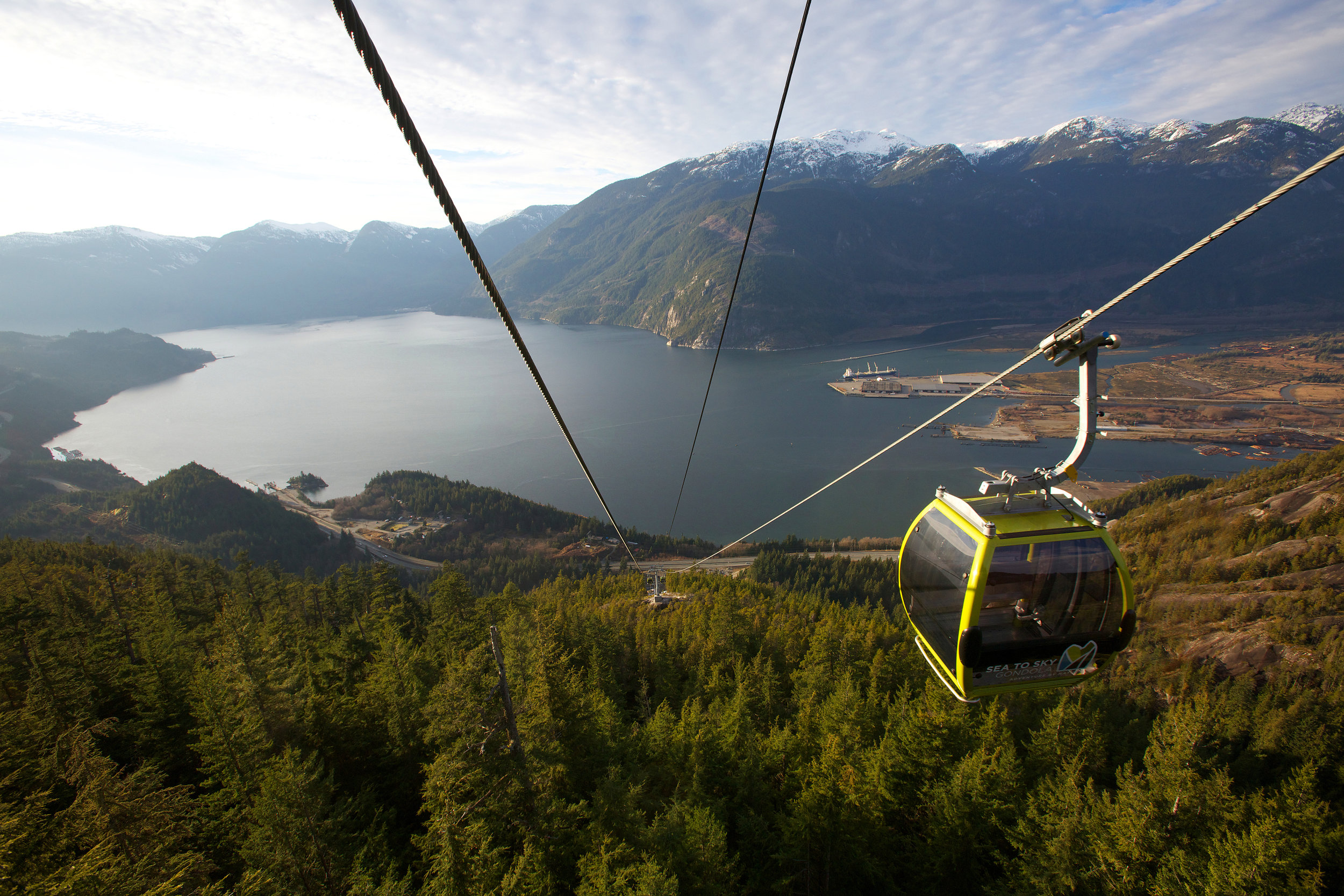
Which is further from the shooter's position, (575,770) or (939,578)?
(575,770)

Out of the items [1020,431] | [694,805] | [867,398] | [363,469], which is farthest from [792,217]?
[694,805]

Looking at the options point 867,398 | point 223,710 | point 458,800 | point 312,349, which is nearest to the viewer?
point 458,800

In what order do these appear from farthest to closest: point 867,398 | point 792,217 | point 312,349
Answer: point 792,217, point 312,349, point 867,398

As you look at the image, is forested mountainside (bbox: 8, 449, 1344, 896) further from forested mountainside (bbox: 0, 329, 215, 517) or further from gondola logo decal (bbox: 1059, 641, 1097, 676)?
forested mountainside (bbox: 0, 329, 215, 517)

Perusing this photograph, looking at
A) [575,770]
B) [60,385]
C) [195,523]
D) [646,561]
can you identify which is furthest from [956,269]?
[60,385]

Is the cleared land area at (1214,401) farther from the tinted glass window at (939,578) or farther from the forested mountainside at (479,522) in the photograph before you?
the tinted glass window at (939,578)

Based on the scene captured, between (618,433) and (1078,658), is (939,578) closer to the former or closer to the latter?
(1078,658)

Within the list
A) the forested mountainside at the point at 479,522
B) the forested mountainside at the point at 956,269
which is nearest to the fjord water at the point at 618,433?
the forested mountainside at the point at 479,522

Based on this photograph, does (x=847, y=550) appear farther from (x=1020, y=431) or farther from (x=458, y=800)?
(x=458, y=800)
